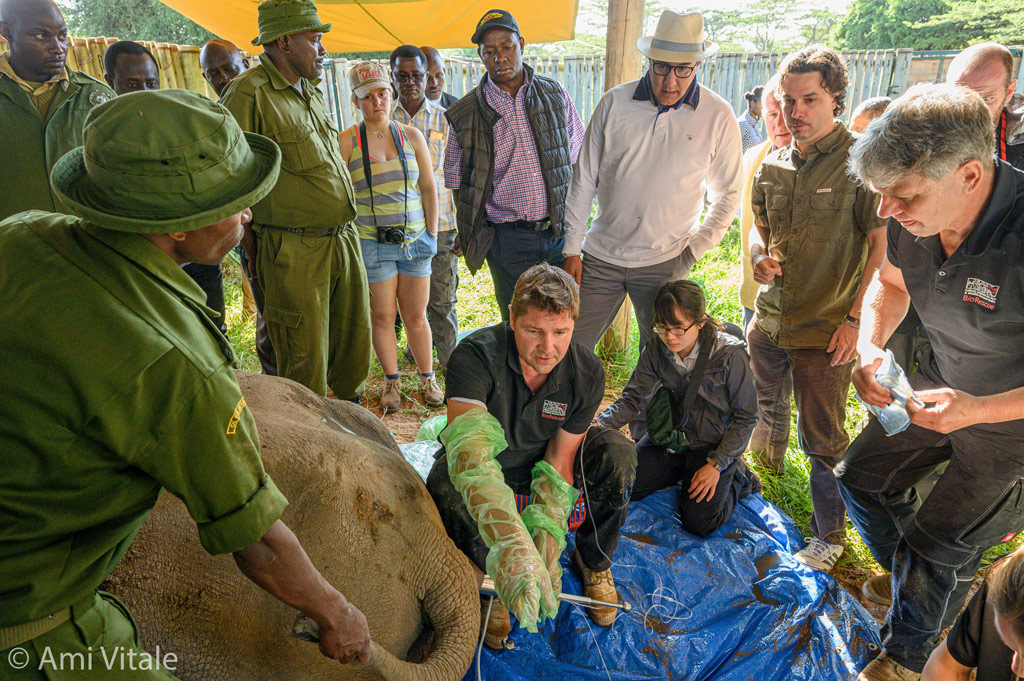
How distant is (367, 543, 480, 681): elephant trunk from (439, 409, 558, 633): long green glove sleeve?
0.12 metres

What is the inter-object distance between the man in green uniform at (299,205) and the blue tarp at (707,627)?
181cm

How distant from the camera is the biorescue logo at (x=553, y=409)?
2.69 meters

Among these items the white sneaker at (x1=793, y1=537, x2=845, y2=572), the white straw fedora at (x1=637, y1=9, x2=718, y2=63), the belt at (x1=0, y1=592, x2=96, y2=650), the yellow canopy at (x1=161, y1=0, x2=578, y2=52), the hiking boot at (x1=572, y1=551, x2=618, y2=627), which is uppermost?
the yellow canopy at (x1=161, y1=0, x2=578, y2=52)

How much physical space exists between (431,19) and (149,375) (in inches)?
284

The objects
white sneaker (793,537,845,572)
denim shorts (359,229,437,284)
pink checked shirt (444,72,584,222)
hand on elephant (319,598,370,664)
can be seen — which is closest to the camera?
hand on elephant (319,598,370,664)

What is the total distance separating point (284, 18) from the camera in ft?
10.7

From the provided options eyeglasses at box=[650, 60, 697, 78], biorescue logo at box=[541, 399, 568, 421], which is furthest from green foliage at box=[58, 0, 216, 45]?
biorescue logo at box=[541, 399, 568, 421]

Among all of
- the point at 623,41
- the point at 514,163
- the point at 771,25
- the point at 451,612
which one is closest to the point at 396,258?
the point at 514,163

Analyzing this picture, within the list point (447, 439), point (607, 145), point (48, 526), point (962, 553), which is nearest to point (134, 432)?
point (48, 526)

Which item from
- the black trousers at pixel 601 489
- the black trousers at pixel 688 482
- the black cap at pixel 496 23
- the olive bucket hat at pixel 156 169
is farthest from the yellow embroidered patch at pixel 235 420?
the black cap at pixel 496 23

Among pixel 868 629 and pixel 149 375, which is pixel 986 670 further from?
pixel 149 375

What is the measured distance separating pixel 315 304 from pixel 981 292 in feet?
9.61

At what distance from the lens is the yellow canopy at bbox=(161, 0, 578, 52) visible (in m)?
6.90

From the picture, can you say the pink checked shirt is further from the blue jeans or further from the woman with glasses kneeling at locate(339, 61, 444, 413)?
the woman with glasses kneeling at locate(339, 61, 444, 413)
